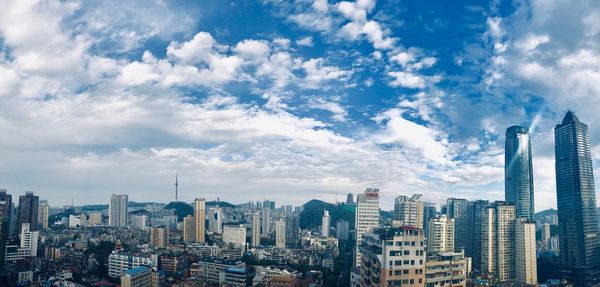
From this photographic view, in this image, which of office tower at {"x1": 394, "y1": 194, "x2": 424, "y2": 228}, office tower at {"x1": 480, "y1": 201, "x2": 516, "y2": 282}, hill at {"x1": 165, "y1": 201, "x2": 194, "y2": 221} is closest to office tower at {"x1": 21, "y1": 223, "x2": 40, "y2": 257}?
office tower at {"x1": 394, "y1": 194, "x2": 424, "y2": 228}

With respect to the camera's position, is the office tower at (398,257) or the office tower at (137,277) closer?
the office tower at (398,257)

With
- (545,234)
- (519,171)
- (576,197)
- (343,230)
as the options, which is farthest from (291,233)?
(576,197)

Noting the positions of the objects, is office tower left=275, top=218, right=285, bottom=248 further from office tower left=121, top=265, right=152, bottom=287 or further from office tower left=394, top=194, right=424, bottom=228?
office tower left=121, top=265, right=152, bottom=287

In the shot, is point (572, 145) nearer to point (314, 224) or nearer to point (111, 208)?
point (314, 224)

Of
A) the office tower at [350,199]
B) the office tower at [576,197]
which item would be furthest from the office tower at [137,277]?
the office tower at [350,199]

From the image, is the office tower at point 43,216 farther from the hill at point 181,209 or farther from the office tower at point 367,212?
the office tower at point 367,212

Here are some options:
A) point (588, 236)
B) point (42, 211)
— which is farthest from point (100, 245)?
point (588, 236)
